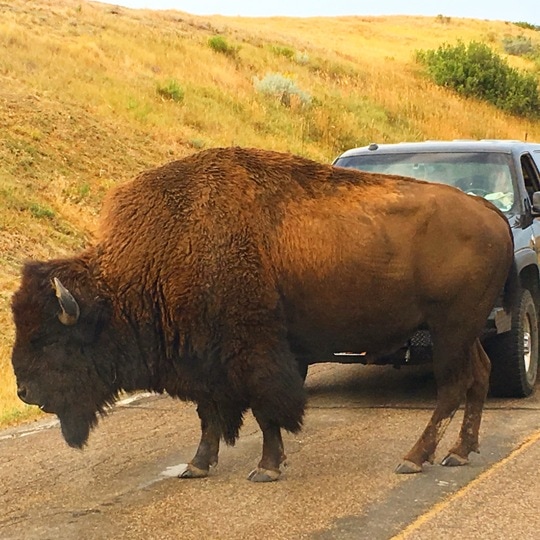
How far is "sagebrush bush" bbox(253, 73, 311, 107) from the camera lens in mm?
32688

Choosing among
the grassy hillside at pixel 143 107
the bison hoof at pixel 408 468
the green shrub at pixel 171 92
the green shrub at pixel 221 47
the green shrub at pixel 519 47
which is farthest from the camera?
the green shrub at pixel 519 47

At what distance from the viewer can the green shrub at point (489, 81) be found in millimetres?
41844

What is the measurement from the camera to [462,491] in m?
5.74

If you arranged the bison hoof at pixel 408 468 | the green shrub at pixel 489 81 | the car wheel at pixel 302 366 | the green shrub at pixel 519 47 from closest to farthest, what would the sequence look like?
the bison hoof at pixel 408 468, the car wheel at pixel 302 366, the green shrub at pixel 489 81, the green shrub at pixel 519 47

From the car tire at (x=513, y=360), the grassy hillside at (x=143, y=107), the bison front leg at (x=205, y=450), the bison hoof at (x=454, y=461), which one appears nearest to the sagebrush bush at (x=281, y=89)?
Answer: the grassy hillside at (x=143, y=107)

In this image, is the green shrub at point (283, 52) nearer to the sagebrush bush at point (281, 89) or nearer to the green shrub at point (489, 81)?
the green shrub at point (489, 81)

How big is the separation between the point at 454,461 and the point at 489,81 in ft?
124

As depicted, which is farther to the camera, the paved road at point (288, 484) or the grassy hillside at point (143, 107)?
the grassy hillside at point (143, 107)

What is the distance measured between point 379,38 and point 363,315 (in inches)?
2610

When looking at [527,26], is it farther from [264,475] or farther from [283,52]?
[264,475]

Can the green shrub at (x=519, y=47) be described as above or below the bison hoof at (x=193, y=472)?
above

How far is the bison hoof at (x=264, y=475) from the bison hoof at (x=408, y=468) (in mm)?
714

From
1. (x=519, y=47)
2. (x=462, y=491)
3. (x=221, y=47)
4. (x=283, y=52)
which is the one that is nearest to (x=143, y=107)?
(x=221, y=47)

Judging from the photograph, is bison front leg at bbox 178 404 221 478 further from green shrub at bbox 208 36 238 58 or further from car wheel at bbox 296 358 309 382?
green shrub at bbox 208 36 238 58
